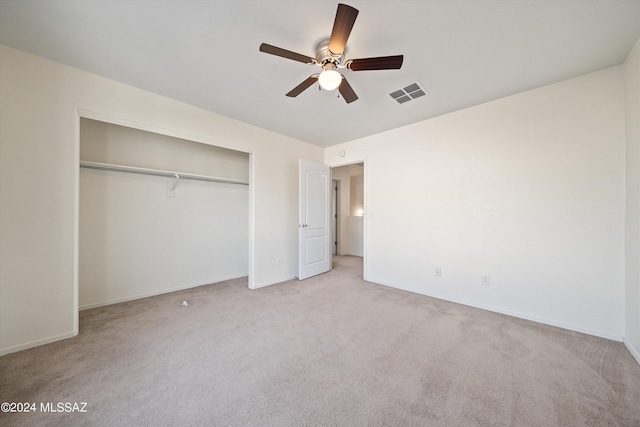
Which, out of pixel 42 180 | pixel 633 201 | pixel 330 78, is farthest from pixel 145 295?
pixel 633 201

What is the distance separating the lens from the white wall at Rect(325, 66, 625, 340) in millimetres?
2195

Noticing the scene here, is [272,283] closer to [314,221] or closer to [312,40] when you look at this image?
[314,221]

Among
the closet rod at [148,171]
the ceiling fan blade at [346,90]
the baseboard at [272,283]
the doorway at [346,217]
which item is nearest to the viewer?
the ceiling fan blade at [346,90]

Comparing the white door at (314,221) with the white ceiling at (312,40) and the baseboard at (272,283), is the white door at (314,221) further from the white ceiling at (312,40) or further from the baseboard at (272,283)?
the white ceiling at (312,40)

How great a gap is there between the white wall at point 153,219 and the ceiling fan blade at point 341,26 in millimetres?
3011

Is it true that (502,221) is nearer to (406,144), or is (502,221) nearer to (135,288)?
(406,144)

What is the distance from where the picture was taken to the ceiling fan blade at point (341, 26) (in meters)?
1.30

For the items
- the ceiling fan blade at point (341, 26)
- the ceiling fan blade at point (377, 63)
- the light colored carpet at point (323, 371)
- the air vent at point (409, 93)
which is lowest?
the light colored carpet at point (323, 371)

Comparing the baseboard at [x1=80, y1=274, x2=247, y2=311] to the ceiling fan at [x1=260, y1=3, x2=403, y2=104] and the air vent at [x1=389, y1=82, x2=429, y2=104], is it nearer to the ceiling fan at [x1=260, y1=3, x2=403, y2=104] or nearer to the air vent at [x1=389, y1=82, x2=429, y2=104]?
the ceiling fan at [x1=260, y1=3, x2=403, y2=104]

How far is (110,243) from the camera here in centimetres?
294

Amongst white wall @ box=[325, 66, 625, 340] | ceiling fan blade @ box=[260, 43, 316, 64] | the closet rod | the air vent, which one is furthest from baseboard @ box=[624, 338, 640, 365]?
the closet rod

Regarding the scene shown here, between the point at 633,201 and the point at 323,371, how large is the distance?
2.99 meters

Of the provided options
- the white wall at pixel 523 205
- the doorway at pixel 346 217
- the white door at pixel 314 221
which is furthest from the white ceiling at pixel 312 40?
the doorway at pixel 346 217

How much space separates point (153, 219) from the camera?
328 centimetres
